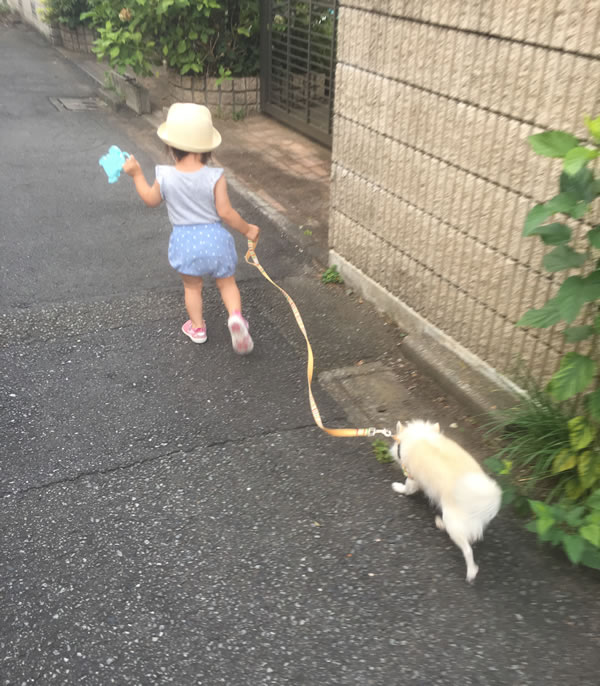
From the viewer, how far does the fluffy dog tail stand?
2.36 meters

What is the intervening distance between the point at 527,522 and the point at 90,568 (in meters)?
1.89

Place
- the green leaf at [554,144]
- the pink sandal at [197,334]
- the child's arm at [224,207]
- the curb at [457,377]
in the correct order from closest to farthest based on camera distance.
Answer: the green leaf at [554,144] → the curb at [457,377] → the child's arm at [224,207] → the pink sandal at [197,334]

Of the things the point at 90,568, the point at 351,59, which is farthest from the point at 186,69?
the point at 90,568

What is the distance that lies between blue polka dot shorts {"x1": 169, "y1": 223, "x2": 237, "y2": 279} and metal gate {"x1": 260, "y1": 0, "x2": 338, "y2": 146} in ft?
13.7

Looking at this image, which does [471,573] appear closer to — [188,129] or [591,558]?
[591,558]

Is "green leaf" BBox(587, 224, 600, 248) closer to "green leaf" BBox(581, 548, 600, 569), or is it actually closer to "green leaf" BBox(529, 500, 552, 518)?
"green leaf" BBox(529, 500, 552, 518)

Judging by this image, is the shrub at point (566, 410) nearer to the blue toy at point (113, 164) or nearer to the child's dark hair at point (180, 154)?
the child's dark hair at point (180, 154)

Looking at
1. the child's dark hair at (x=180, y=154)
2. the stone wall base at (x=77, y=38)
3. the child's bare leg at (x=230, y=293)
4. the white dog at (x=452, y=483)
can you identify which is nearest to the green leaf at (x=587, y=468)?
the white dog at (x=452, y=483)

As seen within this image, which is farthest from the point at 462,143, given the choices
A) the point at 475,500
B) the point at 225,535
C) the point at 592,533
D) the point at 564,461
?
the point at 225,535

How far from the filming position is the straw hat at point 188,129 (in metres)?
3.43

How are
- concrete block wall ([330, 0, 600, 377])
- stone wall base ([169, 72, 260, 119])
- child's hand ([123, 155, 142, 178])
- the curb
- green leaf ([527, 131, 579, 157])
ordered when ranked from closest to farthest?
green leaf ([527, 131, 579, 157]), concrete block wall ([330, 0, 600, 377]), the curb, child's hand ([123, 155, 142, 178]), stone wall base ([169, 72, 260, 119])

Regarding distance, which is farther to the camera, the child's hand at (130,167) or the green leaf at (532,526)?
the child's hand at (130,167)

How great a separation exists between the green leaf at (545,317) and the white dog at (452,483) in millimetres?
603

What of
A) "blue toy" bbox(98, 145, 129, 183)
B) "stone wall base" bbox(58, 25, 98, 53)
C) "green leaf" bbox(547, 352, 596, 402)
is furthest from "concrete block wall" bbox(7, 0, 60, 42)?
"green leaf" bbox(547, 352, 596, 402)
